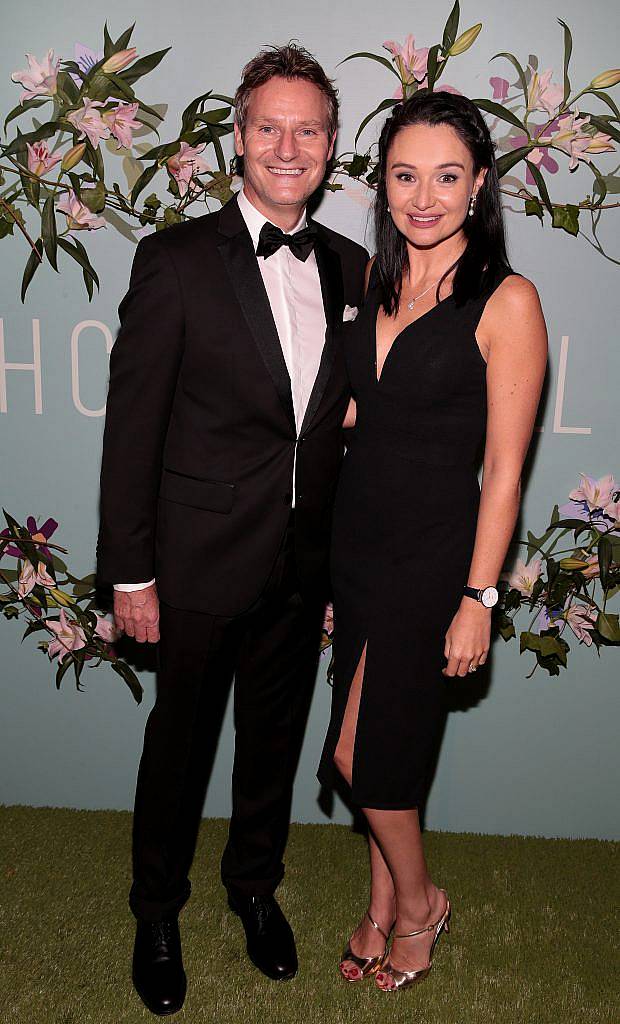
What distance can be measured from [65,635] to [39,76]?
4.80 feet

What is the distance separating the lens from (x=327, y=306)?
2.09 metres

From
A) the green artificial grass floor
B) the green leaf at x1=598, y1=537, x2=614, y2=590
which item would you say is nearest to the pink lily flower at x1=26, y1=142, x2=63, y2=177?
the green leaf at x1=598, y1=537, x2=614, y2=590

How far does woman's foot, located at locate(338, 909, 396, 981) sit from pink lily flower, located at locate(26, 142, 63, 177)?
1.99 metres

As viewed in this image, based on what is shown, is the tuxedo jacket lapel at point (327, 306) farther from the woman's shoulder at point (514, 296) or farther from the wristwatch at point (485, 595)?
the wristwatch at point (485, 595)

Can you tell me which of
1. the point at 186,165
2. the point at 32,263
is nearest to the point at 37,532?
the point at 32,263

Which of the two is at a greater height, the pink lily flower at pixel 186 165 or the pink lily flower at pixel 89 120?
the pink lily flower at pixel 89 120

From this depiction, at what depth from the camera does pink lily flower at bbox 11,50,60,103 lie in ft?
7.51

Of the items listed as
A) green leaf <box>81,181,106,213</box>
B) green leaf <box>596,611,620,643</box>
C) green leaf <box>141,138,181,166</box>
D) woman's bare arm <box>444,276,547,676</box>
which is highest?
green leaf <box>141,138,181,166</box>

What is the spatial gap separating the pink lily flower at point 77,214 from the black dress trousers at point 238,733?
0.97 m

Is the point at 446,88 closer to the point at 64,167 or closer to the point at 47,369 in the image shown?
the point at 64,167

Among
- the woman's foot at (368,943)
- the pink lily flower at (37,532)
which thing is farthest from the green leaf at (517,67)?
the woman's foot at (368,943)

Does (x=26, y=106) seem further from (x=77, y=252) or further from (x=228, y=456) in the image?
(x=228, y=456)

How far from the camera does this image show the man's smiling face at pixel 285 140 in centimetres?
192

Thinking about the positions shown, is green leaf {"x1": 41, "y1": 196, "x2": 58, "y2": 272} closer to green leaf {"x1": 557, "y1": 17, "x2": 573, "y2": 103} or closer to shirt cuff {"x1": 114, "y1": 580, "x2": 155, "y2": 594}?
shirt cuff {"x1": 114, "y1": 580, "x2": 155, "y2": 594}
